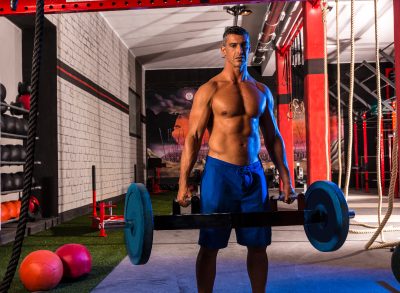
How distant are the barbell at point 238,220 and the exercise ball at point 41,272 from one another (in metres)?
1.05

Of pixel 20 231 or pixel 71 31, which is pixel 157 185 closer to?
pixel 71 31

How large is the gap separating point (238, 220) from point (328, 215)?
0.38 m

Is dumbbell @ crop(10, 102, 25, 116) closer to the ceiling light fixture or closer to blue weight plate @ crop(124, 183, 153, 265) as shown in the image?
blue weight plate @ crop(124, 183, 153, 265)

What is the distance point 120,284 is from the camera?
8.78ft

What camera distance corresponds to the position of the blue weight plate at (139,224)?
157 cm

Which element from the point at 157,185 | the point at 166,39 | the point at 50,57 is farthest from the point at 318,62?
the point at 157,185

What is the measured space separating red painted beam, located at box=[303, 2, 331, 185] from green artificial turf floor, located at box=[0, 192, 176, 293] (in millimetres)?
2743

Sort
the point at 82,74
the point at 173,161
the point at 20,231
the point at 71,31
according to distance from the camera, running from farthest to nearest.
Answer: the point at 173,161 < the point at 82,74 < the point at 71,31 < the point at 20,231

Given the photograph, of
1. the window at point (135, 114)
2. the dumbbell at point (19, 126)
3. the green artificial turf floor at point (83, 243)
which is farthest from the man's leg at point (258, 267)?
the window at point (135, 114)

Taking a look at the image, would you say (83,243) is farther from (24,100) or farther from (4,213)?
(24,100)

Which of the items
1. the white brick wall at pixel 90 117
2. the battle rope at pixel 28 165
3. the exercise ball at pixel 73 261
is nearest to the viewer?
the battle rope at pixel 28 165

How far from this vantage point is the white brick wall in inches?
234

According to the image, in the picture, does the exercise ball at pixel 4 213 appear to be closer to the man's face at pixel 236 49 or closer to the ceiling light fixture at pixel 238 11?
the man's face at pixel 236 49

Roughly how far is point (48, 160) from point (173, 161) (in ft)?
23.0
